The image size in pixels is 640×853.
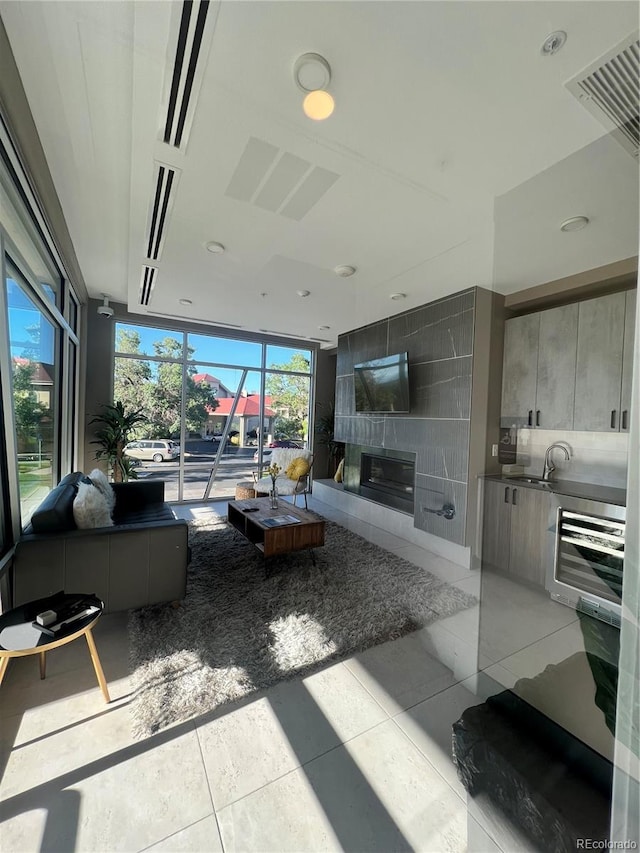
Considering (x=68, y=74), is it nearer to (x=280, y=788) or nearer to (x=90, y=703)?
(x=90, y=703)

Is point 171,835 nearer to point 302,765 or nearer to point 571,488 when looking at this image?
point 302,765

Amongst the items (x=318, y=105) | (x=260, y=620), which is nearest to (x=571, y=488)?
(x=260, y=620)

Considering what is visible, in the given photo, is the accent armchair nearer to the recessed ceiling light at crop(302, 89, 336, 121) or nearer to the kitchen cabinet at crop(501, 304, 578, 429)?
the kitchen cabinet at crop(501, 304, 578, 429)

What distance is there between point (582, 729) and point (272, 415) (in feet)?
18.2

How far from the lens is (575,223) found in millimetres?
2066

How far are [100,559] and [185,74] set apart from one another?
8.38 feet

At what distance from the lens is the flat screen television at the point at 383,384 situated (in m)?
4.03

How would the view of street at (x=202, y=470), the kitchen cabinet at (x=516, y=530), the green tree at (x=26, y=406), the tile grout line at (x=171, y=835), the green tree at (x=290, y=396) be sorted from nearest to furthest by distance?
the tile grout line at (x=171, y=835) → the green tree at (x=26, y=406) → the kitchen cabinet at (x=516, y=530) → the view of street at (x=202, y=470) → the green tree at (x=290, y=396)

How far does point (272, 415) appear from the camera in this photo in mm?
6191

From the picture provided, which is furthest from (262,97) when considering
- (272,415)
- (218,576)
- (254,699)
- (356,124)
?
(272,415)

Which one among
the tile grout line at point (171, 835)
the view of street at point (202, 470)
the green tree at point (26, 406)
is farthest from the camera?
the view of street at point (202, 470)

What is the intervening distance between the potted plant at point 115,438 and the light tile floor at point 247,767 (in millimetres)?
3040

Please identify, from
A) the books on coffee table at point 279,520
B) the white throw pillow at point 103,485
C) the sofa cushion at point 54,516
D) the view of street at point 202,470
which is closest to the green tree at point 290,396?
the view of street at point 202,470

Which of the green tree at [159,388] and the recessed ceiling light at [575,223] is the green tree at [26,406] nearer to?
the green tree at [159,388]
